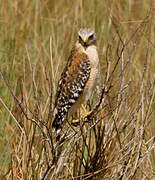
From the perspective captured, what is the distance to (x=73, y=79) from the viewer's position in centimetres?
570

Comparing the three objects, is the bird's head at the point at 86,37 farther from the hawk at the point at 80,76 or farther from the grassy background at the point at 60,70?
the grassy background at the point at 60,70

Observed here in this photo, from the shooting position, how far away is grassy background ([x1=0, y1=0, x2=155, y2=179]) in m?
4.66

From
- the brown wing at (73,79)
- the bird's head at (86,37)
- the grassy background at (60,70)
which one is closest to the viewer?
the grassy background at (60,70)

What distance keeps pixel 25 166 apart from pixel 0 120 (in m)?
1.14

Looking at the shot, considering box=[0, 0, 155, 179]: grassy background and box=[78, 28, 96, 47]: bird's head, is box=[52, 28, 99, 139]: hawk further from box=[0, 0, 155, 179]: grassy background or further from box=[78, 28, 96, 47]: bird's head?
box=[0, 0, 155, 179]: grassy background

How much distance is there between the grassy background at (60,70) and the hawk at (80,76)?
0.10 metres

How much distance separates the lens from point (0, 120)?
576 cm

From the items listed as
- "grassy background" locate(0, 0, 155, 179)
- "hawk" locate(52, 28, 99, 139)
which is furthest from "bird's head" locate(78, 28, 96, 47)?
"grassy background" locate(0, 0, 155, 179)

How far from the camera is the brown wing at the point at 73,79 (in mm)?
5558

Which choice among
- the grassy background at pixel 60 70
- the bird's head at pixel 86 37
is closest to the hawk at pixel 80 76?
the bird's head at pixel 86 37

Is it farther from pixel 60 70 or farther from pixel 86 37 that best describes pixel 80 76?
pixel 60 70

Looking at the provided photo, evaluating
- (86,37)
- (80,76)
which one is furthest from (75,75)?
(86,37)

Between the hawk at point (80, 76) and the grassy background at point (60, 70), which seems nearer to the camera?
the grassy background at point (60, 70)

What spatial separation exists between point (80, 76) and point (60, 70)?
0.39 meters
